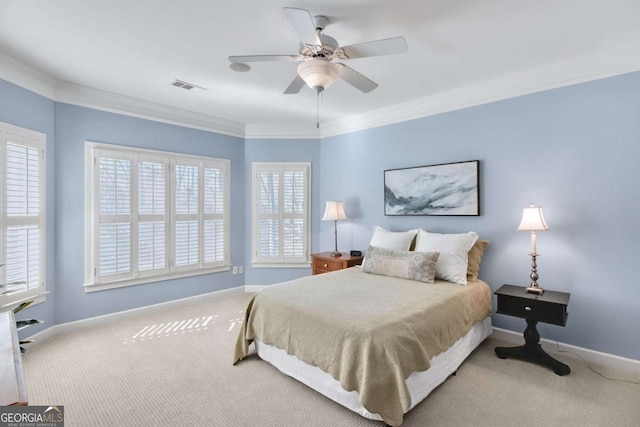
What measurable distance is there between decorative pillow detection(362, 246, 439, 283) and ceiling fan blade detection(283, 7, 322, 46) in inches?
84.5

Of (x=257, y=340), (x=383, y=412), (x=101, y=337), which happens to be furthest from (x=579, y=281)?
(x=101, y=337)

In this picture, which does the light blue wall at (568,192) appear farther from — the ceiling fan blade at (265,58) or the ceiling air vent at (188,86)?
the ceiling air vent at (188,86)

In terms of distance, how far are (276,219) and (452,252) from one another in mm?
2795

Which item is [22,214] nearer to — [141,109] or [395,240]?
[141,109]

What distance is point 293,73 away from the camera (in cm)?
315

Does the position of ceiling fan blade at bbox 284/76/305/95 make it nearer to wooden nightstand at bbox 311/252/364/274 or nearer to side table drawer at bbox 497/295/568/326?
wooden nightstand at bbox 311/252/364/274

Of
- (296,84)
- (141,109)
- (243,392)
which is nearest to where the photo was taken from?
(243,392)

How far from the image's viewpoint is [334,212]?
176 inches

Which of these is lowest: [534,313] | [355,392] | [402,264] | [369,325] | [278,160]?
[355,392]

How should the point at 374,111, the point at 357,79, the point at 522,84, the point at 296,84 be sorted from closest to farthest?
the point at 357,79 → the point at 296,84 → the point at 522,84 → the point at 374,111

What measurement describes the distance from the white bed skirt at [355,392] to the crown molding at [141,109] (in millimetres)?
3195

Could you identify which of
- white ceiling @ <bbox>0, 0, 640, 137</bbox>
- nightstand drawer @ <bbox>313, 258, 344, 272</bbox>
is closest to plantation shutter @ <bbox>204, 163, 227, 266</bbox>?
white ceiling @ <bbox>0, 0, 640, 137</bbox>

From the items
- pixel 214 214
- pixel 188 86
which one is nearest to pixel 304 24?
pixel 188 86

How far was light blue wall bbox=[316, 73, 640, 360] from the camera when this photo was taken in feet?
8.79
